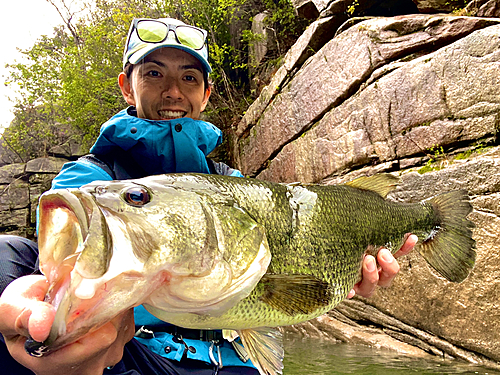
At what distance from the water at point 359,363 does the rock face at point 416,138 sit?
0.16 metres

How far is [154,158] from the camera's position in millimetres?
2178

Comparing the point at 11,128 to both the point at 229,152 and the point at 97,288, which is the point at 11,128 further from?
the point at 97,288

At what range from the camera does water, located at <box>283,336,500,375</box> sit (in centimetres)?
351

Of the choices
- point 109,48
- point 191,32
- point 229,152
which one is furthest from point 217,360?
point 109,48

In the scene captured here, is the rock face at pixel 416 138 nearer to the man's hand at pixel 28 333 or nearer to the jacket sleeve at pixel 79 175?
the jacket sleeve at pixel 79 175

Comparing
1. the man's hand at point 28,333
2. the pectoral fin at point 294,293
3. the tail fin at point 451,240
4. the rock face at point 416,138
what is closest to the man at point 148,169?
the man's hand at point 28,333

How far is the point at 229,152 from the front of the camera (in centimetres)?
975

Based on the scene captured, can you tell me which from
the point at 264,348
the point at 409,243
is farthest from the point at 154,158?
the point at 409,243

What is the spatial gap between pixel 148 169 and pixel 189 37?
1.01 meters

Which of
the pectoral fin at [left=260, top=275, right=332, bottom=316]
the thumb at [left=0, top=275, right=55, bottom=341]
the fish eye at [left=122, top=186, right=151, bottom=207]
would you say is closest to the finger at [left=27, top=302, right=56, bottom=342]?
the thumb at [left=0, top=275, right=55, bottom=341]

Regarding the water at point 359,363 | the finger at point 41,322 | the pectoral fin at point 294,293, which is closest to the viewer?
the finger at point 41,322

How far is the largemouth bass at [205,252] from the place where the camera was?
2.95 ft

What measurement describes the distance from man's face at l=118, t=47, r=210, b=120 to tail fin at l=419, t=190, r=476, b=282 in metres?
1.99

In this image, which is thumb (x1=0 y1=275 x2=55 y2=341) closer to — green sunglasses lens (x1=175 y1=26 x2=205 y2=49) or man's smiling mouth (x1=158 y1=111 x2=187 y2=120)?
man's smiling mouth (x1=158 y1=111 x2=187 y2=120)
